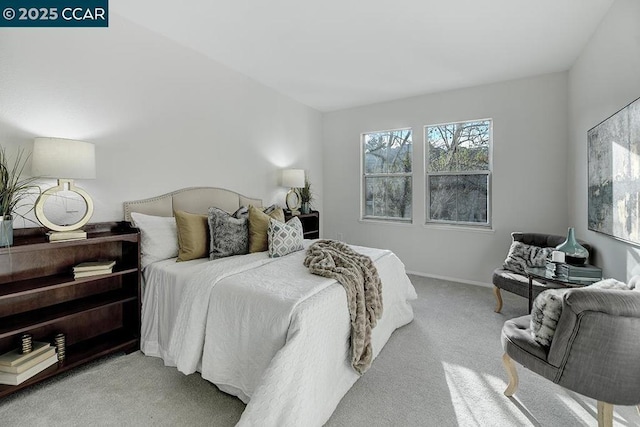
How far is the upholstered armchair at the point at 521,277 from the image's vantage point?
2.82 meters

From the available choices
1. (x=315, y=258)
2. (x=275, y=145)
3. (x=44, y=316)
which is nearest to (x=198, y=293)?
(x=315, y=258)

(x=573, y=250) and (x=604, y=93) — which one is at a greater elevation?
(x=604, y=93)

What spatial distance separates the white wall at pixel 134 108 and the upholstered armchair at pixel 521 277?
3.03 meters

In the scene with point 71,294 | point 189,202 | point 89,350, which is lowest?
point 89,350

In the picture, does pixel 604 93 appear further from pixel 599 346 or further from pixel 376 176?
pixel 376 176

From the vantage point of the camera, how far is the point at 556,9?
94.1 inches

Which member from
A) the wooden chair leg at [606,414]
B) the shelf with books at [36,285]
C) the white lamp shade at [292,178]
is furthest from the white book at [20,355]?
the wooden chair leg at [606,414]

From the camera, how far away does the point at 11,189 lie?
186 cm

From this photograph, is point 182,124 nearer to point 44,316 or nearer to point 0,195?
point 0,195

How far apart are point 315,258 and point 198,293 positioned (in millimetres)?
865

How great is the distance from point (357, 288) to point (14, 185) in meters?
2.32

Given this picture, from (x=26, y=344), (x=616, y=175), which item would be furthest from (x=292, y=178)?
(x=616, y=175)

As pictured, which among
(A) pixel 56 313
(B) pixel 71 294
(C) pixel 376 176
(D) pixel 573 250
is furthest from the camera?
(C) pixel 376 176

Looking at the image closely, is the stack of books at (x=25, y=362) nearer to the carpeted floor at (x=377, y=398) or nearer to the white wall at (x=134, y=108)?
the carpeted floor at (x=377, y=398)
